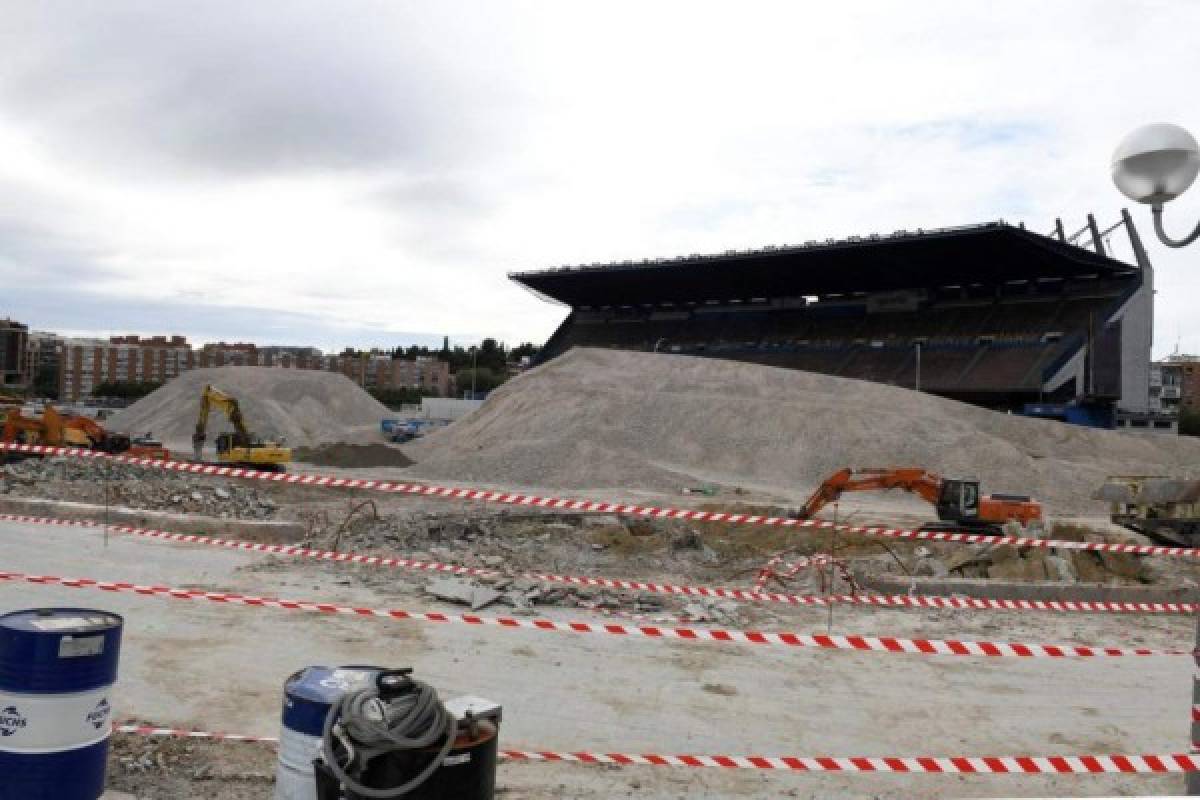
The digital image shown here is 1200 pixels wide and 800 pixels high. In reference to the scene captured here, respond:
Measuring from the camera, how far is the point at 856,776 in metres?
5.77

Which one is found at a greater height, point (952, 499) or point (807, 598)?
point (952, 499)

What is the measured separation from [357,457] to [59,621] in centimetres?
3571

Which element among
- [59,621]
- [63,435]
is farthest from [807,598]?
[63,435]

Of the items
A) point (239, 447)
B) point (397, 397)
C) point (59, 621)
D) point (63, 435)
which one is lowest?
Result: point (239, 447)

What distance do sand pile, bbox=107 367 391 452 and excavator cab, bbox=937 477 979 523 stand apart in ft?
122

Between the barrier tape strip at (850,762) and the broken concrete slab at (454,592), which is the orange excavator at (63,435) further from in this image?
the barrier tape strip at (850,762)

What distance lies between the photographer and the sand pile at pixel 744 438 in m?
Result: 33.0

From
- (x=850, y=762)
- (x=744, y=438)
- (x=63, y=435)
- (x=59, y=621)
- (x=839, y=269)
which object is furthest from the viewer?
(x=839, y=269)

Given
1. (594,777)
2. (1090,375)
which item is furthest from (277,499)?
(1090,375)

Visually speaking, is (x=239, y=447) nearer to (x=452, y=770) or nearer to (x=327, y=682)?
(x=327, y=682)

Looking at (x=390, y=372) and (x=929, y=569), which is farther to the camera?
(x=390, y=372)

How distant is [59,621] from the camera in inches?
168

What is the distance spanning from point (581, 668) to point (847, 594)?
562cm

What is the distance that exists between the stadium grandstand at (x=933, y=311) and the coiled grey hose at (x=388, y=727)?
184 ft
